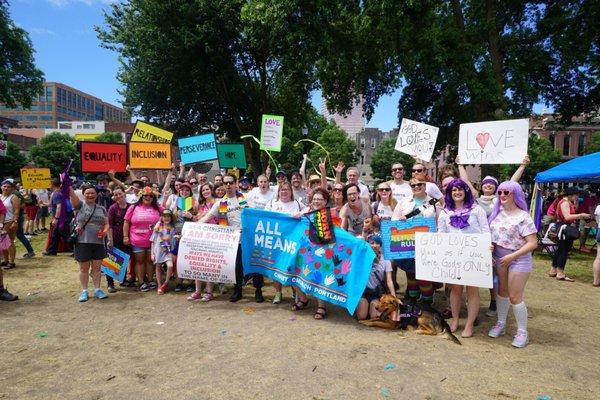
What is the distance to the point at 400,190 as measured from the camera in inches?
262

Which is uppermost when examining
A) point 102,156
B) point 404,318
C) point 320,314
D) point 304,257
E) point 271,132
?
point 271,132

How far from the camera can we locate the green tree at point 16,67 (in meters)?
29.3

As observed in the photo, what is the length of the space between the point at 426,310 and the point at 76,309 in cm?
522

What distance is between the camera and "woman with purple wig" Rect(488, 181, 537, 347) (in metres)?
4.60

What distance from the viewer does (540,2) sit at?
15.2 m

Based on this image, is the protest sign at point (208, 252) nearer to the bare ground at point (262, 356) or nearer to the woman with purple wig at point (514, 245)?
the bare ground at point (262, 356)

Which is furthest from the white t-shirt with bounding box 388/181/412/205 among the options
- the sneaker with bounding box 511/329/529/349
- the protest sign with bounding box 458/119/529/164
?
the sneaker with bounding box 511/329/529/349

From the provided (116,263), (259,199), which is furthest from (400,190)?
(116,263)

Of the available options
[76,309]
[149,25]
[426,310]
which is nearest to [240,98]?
[149,25]

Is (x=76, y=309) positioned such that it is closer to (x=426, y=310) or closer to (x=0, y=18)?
(x=426, y=310)

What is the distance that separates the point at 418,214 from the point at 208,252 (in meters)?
3.26

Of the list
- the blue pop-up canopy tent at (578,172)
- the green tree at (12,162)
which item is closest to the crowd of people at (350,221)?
the blue pop-up canopy tent at (578,172)

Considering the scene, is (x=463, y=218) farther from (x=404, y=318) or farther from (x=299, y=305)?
(x=299, y=305)

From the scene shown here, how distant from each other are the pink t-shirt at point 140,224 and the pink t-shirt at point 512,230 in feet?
17.8
